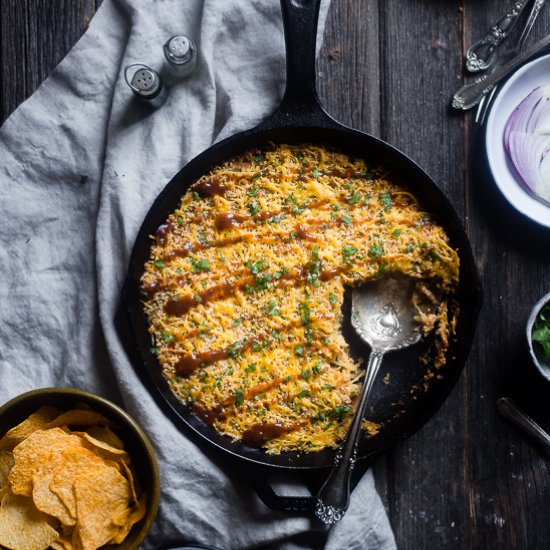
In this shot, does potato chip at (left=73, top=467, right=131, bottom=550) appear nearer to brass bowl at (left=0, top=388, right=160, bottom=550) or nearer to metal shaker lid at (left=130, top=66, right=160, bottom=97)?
brass bowl at (left=0, top=388, right=160, bottom=550)

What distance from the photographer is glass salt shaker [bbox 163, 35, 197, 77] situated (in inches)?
118

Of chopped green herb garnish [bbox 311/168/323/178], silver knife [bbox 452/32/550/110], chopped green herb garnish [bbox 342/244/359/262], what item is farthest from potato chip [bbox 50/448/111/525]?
silver knife [bbox 452/32/550/110]

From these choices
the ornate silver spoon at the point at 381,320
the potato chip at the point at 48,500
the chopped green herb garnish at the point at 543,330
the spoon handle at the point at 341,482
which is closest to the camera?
the potato chip at the point at 48,500

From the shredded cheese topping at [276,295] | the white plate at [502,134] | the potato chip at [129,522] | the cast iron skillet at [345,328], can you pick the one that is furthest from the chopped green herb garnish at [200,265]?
the white plate at [502,134]

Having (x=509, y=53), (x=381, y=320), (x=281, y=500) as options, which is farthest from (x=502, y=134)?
(x=281, y=500)

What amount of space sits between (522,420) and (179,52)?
7.00 ft

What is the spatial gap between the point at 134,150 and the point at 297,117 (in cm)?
71

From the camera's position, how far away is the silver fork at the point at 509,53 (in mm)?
3170

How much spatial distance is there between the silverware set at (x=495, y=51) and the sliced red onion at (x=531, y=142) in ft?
0.50

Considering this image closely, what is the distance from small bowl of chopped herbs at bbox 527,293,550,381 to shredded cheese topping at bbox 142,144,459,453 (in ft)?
1.10

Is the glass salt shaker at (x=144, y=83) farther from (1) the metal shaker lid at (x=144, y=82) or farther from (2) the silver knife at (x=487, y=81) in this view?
(2) the silver knife at (x=487, y=81)

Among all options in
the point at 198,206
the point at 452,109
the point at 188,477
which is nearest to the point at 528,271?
the point at 452,109

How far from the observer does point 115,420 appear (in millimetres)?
2803

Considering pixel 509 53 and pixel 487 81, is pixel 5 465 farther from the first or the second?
pixel 509 53
